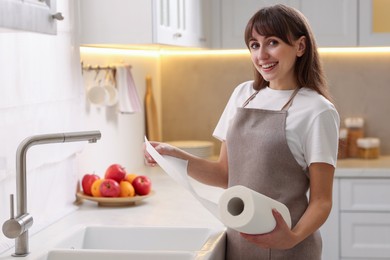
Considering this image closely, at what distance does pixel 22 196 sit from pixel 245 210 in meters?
0.64

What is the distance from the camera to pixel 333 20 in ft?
11.8

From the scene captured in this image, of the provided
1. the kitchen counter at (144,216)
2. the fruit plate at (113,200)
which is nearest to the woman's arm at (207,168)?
the kitchen counter at (144,216)

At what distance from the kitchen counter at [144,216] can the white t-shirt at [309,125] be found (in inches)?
19.2

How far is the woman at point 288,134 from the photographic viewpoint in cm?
186

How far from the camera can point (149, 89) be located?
12.8ft

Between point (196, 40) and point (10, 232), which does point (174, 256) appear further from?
point (196, 40)

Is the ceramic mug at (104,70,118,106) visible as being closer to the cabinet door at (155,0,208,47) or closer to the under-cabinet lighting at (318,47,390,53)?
the cabinet door at (155,0,208,47)

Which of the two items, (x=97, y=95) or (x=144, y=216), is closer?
(x=144, y=216)

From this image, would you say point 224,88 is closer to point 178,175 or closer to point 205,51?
point 205,51

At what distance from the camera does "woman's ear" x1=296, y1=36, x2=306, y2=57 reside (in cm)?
195

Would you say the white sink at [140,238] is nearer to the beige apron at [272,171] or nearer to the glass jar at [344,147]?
the beige apron at [272,171]

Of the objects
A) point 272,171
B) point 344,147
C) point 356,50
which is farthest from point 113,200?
point 356,50

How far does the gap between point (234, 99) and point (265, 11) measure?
0.32 meters

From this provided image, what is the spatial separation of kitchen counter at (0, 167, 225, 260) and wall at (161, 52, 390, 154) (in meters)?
1.24
